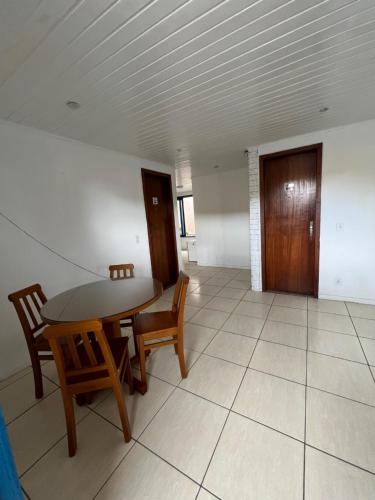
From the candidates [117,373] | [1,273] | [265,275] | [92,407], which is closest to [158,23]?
[117,373]

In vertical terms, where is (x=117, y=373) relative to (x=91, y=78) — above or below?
below

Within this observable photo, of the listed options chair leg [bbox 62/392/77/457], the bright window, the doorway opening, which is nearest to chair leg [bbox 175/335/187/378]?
chair leg [bbox 62/392/77/457]

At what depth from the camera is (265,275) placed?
11.7ft

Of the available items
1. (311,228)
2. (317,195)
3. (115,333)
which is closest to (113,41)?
(115,333)

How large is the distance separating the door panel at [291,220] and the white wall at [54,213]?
2.25 metres

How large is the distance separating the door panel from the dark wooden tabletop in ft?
7.54

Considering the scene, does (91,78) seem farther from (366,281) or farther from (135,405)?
(366,281)

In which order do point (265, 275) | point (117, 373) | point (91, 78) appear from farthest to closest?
point (265, 275) → point (91, 78) → point (117, 373)

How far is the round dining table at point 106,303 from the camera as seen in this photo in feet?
4.51

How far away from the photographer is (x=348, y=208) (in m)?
2.78

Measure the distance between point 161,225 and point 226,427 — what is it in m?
3.27

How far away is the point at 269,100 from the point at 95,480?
3.08 metres

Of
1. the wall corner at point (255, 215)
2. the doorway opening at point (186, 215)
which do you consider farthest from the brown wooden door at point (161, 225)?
the doorway opening at point (186, 215)

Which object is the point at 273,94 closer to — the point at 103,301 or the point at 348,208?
the point at 348,208
